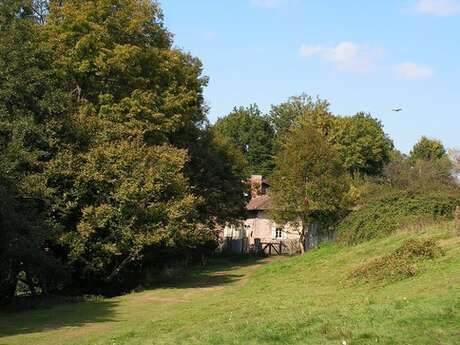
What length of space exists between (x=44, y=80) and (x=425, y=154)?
274 feet

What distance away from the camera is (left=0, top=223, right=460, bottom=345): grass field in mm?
10445

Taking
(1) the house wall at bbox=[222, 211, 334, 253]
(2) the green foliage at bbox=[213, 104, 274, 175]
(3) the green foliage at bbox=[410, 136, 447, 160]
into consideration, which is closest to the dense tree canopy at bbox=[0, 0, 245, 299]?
(1) the house wall at bbox=[222, 211, 334, 253]

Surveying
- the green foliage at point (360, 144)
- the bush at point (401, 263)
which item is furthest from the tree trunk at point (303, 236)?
the green foliage at point (360, 144)

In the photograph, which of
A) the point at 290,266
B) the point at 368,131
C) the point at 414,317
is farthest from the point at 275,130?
the point at 414,317

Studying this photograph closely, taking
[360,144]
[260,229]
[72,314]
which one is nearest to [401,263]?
[72,314]

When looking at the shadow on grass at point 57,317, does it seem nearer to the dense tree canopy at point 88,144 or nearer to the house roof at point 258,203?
the dense tree canopy at point 88,144

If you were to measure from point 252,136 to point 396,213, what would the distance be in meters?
57.7

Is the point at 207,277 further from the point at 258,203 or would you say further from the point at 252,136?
the point at 252,136

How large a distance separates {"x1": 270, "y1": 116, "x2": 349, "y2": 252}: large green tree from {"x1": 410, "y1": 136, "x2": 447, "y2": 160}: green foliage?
59085 millimetres

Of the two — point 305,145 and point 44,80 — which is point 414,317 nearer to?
point 44,80

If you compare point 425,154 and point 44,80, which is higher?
point 425,154

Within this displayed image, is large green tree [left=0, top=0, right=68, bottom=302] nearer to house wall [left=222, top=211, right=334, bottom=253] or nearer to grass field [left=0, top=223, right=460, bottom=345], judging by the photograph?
grass field [left=0, top=223, right=460, bottom=345]

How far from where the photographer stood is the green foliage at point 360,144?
3123 inches

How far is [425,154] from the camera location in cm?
10188
